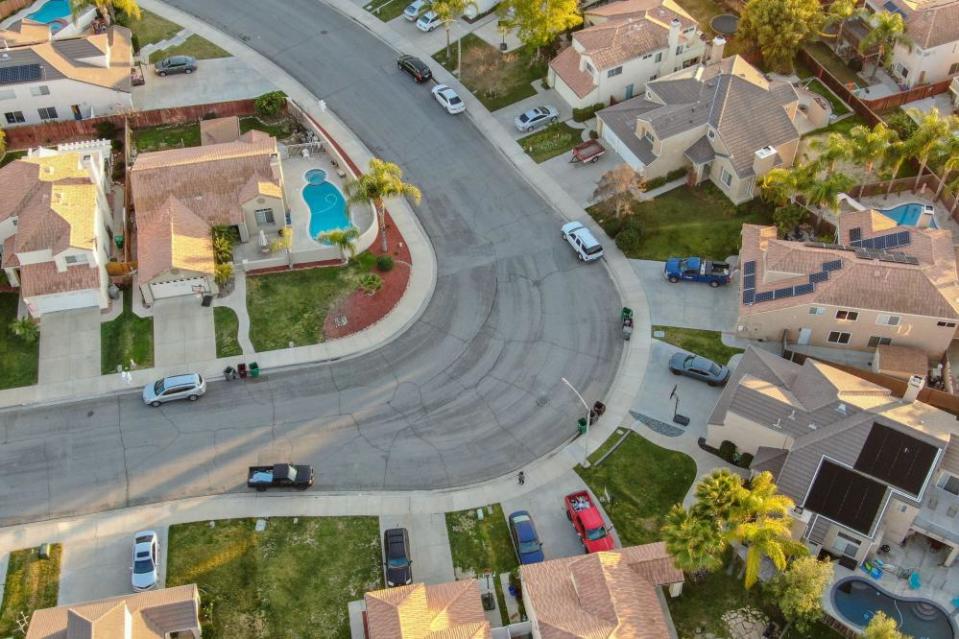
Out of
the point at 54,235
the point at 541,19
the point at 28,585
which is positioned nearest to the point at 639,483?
the point at 28,585

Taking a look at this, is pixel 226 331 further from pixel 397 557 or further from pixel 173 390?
pixel 397 557

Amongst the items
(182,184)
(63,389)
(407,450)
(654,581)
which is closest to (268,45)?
(182,184)

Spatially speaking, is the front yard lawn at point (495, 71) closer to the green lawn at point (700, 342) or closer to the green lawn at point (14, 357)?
the green lawn at point (700, 342)

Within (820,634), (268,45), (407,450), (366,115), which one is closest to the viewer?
(820,634)

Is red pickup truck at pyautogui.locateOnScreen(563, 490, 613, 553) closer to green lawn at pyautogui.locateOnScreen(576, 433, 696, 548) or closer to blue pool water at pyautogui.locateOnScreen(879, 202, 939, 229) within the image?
green lawn at pyautogui.locateOnScreen(576, 433, 696, 548)

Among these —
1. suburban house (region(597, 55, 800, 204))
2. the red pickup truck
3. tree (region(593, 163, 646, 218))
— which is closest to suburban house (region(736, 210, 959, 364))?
suburban house (region(597, 55, 800, 204))

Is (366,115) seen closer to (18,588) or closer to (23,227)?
(23,227)

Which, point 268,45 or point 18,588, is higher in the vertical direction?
point 268,45
